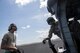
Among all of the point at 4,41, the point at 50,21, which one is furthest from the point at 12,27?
the point at 50,21

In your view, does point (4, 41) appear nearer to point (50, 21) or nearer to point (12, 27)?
point (12, 27)

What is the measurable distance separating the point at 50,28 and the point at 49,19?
506 millimetres

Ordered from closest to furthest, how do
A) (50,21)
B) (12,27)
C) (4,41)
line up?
(4,41)
(12,27)
(50,21)

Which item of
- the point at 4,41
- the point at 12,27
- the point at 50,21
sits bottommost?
the point at 4,41

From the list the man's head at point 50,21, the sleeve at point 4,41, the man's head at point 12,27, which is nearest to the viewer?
the sleeve at point 4,41

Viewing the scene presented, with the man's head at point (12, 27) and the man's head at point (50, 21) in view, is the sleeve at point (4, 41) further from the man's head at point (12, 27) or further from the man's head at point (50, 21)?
the man's head at point (50, 21)

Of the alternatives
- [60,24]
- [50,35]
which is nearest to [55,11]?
[60,24]

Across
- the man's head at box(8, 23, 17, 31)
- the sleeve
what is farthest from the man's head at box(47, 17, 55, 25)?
the sleeve

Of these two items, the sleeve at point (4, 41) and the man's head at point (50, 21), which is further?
the man's head at point (50, 21)

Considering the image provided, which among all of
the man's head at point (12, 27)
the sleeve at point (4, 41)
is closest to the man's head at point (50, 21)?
the man's head at point (12, 27)

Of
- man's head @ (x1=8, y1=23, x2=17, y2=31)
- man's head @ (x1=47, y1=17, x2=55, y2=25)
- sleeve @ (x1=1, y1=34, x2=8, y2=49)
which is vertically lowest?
sleeve @ (x1=1, y1=34, x2=8, y2=49)

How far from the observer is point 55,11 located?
938 cm

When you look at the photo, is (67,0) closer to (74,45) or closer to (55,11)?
(55,11)

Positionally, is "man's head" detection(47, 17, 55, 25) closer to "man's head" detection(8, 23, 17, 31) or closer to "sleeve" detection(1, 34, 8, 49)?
"man's head" detection(8, 23, 17, 31)
